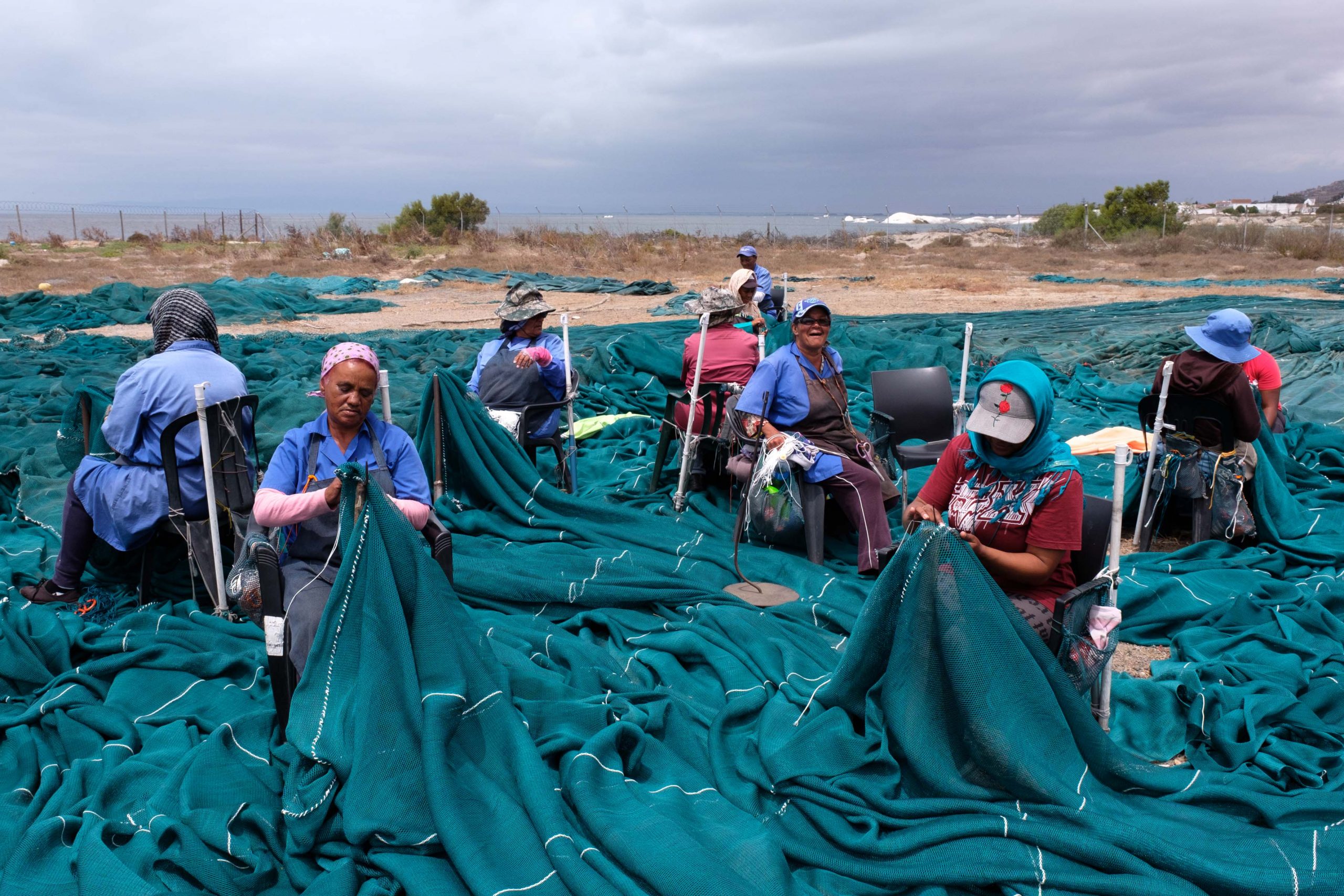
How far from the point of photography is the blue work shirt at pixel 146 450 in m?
4.05

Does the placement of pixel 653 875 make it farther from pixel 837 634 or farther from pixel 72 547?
pixel 72 547

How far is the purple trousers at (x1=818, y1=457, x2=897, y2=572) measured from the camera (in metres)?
5.03

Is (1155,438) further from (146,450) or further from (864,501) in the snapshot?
(146,450)

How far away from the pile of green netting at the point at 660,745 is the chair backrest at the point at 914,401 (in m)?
1.84

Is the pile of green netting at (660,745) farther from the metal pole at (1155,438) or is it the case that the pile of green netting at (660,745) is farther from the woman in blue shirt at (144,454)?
the metal pole at (1155,438)

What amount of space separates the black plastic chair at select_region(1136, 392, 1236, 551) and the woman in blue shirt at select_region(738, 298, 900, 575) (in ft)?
4.56

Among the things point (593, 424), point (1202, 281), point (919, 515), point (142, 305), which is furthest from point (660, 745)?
point (1202, 281)

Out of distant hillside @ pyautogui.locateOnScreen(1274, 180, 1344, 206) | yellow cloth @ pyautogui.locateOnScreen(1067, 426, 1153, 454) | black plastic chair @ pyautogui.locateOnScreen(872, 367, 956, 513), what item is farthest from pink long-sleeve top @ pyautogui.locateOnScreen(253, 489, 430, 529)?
distant hillside @ pyautogui.locateOnScreen(1274, 180, 1344, 206)

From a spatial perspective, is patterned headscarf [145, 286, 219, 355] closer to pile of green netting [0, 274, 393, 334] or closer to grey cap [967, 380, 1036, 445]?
grey cap [967, 380, 1036, 445]

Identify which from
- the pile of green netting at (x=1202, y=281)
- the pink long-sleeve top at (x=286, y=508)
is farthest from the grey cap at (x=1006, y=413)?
the pile of green netting at (x=1202, y=281)

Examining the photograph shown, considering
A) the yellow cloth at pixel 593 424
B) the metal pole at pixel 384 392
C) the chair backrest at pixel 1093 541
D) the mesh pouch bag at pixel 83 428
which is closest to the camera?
the chair backrest at pixel 1093 541

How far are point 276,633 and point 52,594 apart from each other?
75.1 inches

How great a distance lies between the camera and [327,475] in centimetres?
339

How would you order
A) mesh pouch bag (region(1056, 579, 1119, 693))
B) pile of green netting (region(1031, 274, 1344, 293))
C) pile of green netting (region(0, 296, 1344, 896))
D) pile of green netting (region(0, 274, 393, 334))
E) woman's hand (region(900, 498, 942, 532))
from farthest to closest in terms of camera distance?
pile of green netting (region(1031, 274, 1344, 293)) → pile of green netting (region(0, 274, 393, 334)) → woman's hand (region(900, 498, 942, 532)) → mesh pouch bag (region(1056, 579, 1119, 693)) → pile of green netting (region(0, 296, 1344, 896))
